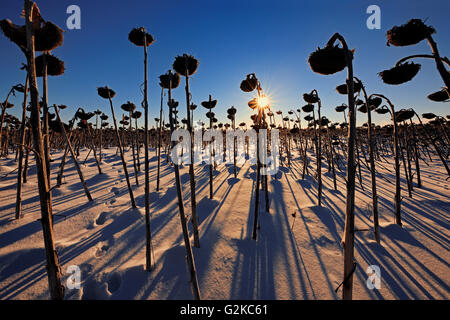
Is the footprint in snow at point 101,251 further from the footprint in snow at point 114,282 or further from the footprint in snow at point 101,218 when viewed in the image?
the footprint in snow at point 101,218

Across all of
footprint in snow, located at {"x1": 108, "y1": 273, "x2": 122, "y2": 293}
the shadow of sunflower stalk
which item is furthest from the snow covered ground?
the shadow of sunflower stalk

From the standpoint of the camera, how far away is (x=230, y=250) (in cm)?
416

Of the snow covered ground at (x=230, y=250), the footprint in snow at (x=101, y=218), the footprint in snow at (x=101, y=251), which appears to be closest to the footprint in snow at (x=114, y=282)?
the snow covered ground at (x=230, y=250)

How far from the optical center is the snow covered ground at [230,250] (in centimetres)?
304

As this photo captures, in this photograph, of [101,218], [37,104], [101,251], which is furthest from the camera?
[101,218]

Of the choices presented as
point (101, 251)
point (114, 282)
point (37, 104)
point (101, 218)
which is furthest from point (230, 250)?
point (101, 218)

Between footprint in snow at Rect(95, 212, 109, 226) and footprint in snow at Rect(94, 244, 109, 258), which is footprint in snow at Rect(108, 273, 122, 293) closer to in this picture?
footprint in snow at Rect(94, 244, 109, 258)

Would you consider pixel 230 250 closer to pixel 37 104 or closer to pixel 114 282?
pixel 114 282

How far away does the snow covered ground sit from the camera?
3043 millimetres

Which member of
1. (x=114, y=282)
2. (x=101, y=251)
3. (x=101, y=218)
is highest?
(x=101, y=218)

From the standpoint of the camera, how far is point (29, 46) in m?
1.76

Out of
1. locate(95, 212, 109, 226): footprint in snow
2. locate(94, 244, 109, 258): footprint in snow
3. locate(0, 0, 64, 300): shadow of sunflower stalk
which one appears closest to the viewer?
locate(0, 0, 64, 300): shadow of sunflower stalk
